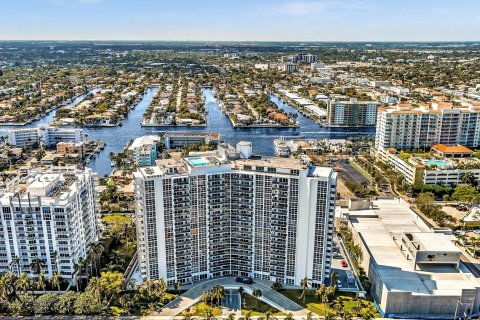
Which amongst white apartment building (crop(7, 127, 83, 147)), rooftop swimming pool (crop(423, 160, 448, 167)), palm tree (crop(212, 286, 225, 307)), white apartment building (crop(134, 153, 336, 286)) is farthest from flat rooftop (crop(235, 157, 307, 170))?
white apartment building (crop(7, 127, 83, 147))

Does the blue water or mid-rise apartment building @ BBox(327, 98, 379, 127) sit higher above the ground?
mid-rise apartment building @ BBox(327, 98, 379, 127)

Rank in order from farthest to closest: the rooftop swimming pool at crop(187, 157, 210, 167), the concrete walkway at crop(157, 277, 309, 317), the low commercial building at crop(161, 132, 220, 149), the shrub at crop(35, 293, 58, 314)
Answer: the low commercial building at crop(161, 132, 220, 149) → the rooftop swimming pool at crop(187, 157, 210, 167) → the concrete walkway at crop(157, 277, 309, 317) → the shrub at crop(35, 293, 58, 314)

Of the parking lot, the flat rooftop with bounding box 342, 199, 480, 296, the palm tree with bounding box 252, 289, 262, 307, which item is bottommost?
the parking lot

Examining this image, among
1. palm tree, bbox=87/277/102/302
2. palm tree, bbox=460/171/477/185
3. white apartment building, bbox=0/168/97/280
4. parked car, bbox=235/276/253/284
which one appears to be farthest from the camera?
palm tree, bbox=460/171/477/185

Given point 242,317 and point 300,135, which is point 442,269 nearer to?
point 242,317

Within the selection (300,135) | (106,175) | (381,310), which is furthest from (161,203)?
(300,135)

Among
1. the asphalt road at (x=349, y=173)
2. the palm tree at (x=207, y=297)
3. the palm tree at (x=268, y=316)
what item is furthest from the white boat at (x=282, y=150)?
the palm tree at (x=268, y=316)

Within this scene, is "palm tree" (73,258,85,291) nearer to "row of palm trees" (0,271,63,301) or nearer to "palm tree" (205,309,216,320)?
"row of palm trees" (0,271,63,301)

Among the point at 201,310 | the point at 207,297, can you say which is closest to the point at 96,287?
the point at 201,310

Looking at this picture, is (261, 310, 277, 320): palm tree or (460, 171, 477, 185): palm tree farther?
(460, 171, 477, 185): palm tree
